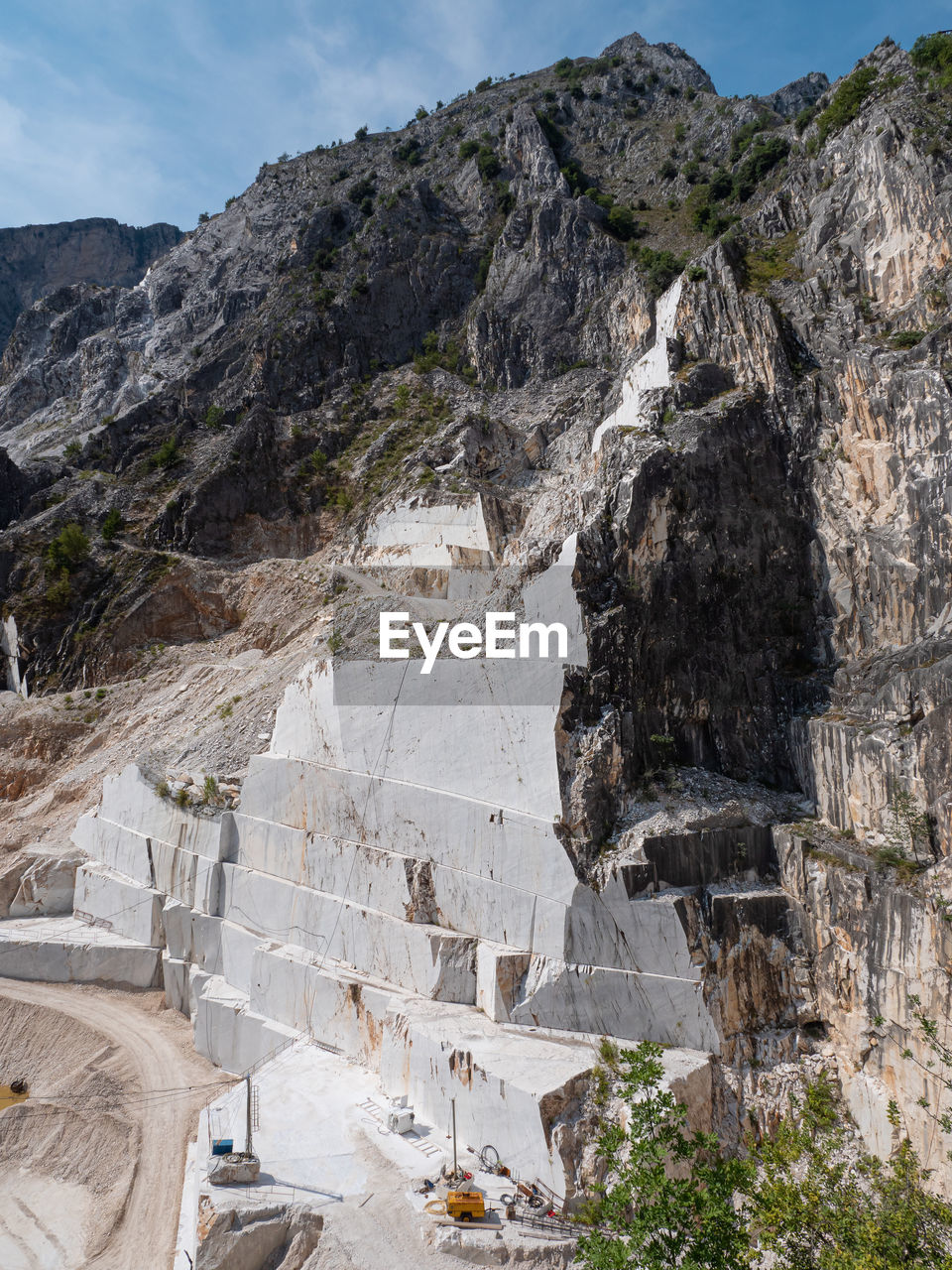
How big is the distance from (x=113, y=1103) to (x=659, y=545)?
67.4 feet

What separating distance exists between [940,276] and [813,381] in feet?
14.4

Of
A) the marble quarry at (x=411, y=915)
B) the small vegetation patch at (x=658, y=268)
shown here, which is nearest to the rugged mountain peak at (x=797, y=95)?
the small vegetation patch at (x=658, y=268)

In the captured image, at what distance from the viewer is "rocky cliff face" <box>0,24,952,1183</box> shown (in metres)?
18.3

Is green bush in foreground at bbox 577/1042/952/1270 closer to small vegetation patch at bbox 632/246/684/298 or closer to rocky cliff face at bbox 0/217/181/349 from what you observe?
small vegetation patch at bbox 632/246/684/298

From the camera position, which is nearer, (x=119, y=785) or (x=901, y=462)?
(x=901, y=462)

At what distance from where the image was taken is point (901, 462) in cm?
2231

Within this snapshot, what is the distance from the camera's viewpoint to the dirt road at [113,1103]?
17.9m

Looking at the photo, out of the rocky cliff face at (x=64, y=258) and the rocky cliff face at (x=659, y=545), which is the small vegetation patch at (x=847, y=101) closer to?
the rocky cliff face at (x=659, y=545)

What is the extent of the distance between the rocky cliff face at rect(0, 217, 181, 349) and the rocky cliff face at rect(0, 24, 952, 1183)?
56.4 m

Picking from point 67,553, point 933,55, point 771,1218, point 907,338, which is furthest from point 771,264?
point 67,553

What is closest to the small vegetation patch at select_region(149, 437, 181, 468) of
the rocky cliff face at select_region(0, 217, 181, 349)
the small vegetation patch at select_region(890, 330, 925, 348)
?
the small vegetation patch at select_region(890, 330, 925, 348)

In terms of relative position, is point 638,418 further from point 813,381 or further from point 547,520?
point 547,520

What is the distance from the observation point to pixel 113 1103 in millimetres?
21672

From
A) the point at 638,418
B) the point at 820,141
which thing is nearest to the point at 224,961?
the point at 638,418
